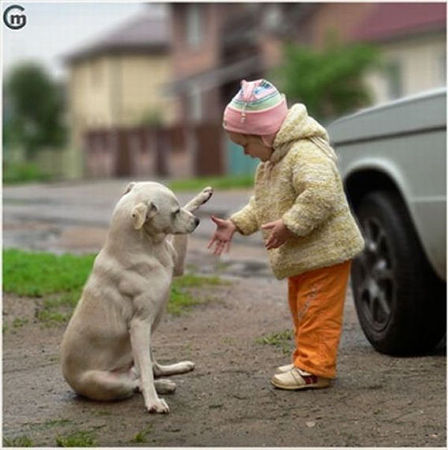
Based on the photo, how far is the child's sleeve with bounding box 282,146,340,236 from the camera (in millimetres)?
4922

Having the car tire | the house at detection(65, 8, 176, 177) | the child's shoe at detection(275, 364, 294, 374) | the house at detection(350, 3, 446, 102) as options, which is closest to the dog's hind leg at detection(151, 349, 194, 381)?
the child's shoe at detection(275, 364, 294, 374)

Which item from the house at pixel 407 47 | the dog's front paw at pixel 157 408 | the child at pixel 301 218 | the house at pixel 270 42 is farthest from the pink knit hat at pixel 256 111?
the house at pixel 407 47

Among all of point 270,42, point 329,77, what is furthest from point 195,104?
point 329,77

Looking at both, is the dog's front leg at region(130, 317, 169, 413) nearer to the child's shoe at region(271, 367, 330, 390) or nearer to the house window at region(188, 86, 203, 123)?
the child's shoe at region(271, 367, 330, 390)

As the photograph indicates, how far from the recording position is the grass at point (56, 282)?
6.81m

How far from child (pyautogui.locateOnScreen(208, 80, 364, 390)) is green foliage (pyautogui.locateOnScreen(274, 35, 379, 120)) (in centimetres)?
2432

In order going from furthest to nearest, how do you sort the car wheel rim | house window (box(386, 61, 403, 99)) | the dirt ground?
house window (box(386, 61, 403, 99)) < the car wheel rim < the dirt ground

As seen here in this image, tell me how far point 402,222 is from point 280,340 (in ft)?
2.73

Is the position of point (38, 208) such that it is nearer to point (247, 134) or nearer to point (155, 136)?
point (247, 134)

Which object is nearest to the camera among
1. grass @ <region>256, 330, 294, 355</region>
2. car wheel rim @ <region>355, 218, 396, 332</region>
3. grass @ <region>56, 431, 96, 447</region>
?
grass @ <region>56, 431, 96, 447</region>

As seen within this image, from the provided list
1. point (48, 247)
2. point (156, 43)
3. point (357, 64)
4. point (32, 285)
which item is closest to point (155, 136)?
point (357, 64)

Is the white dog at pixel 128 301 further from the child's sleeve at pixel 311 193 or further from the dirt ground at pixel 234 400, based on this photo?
the child's sleeve at pixel 311 193

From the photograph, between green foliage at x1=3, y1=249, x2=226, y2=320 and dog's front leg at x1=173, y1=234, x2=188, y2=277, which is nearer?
dog's front leg at x1=173, y1=234, x2=188, y2=277

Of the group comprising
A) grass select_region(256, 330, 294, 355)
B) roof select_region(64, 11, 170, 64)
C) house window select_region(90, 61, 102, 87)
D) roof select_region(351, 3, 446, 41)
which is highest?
roof select_region(64, 11, 170, 64)
